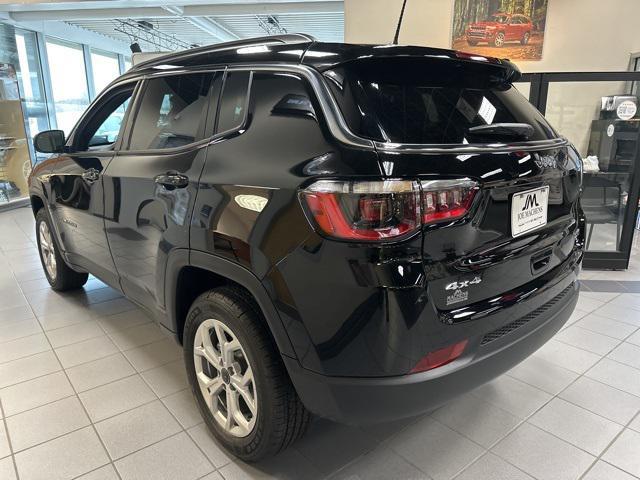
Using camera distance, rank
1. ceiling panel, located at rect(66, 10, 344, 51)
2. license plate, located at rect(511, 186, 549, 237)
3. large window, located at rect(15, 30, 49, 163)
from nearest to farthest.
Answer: license plate, located at rect(511, 186, 549, 237) < large window, located at rect(15, 30, 49, 163) < ceiling panel, located at rect(66, 10, 344, 51)

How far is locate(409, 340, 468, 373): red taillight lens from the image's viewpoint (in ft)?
4.18

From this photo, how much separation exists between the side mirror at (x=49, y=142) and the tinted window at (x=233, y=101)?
167 cm

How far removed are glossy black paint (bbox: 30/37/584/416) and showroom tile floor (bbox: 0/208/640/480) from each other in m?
0.54

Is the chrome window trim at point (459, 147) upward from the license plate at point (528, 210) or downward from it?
upward

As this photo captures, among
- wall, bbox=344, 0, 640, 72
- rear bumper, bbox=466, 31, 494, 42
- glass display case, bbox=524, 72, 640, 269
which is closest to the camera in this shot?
glass display case, bbox=524, 72, 640, 269

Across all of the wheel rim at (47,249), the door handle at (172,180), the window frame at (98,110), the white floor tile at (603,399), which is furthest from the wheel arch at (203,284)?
the wheel rim at (47,249)

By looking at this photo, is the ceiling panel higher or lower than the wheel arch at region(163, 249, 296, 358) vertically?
higher

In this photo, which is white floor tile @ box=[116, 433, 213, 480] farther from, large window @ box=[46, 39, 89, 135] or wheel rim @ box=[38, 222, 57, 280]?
large window @ box=[46, 39, 89, 135]

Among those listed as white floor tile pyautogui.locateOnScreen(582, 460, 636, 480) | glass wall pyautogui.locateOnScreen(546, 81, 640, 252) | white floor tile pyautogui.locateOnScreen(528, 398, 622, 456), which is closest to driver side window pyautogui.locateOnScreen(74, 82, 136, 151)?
white floor tile pyautogui.locateOnScreen(528, 398, 622, 456)

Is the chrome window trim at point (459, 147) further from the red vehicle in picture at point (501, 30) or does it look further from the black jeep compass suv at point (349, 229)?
the red vehicle in picture at point (501, 30)

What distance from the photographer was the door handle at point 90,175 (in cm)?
238

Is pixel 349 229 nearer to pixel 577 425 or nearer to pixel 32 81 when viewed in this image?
pixel 577 425

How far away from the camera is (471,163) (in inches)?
51.3

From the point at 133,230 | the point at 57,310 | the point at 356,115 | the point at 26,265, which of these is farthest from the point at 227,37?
the point at 356,115
